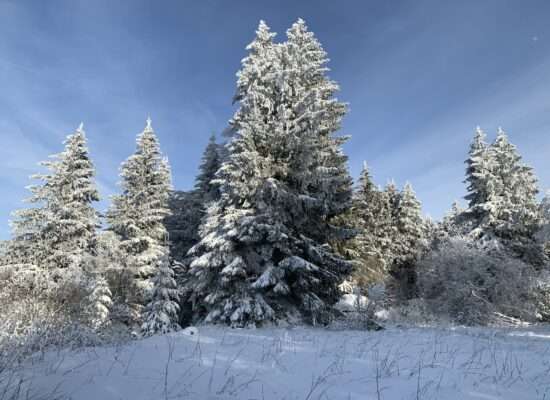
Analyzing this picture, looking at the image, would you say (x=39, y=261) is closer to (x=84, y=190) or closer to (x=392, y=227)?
(x=84, y=190)

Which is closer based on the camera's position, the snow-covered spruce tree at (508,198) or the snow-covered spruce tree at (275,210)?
the snow-covered spruce tree at (275,210)

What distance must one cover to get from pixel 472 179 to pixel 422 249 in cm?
771

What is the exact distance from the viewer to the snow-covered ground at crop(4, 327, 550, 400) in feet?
11.0

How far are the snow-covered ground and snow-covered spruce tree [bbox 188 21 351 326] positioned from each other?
6.05 m

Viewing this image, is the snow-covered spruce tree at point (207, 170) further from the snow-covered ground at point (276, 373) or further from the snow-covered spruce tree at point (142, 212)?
the snow-covered ground at point (276, 373)

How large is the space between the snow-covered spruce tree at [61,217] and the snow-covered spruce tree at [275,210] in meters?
9.55

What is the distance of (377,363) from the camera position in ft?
15.5

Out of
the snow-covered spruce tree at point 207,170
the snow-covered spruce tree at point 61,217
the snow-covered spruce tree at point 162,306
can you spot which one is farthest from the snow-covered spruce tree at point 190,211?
the snow-covered spruce tree at point 162,306

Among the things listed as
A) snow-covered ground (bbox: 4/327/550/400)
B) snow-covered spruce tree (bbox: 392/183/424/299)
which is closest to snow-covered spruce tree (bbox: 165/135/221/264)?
snow-covered ground (bbox: 4/327/550/400)


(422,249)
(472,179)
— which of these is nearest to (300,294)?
(472,179)

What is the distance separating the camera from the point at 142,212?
20.6m

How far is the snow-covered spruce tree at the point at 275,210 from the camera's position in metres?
11.8

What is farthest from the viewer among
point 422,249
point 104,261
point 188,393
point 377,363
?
point 422,249

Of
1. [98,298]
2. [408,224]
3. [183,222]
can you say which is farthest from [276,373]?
[408,224]
